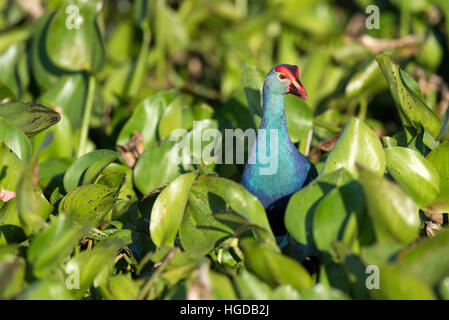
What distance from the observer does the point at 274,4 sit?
3.41 meters

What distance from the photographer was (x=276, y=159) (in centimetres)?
171

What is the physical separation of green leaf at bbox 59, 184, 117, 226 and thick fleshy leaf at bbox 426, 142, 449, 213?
901 mm

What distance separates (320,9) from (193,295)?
264cm

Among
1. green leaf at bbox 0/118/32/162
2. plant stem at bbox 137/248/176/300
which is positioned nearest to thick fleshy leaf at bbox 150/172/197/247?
plant stem at bbox 137/248/176/300

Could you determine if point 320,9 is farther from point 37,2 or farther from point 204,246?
point 204,246

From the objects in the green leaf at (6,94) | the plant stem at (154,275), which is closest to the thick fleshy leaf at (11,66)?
the green leaf at (6,94)

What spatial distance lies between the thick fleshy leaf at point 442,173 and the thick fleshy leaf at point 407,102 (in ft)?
0.48

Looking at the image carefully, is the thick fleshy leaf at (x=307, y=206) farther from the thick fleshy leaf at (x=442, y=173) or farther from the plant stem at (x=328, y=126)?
the plant stem at (x=328, y=126)

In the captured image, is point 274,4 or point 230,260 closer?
point 230,260

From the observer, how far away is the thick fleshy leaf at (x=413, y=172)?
1543 millimetres

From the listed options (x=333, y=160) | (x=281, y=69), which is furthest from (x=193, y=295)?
(x=281, y=69)

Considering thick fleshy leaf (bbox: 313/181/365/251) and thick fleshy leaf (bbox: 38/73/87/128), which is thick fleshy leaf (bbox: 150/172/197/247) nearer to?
thick fleshy leaf (bbox: 313/181/365/251)

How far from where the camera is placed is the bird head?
172 centimetres
